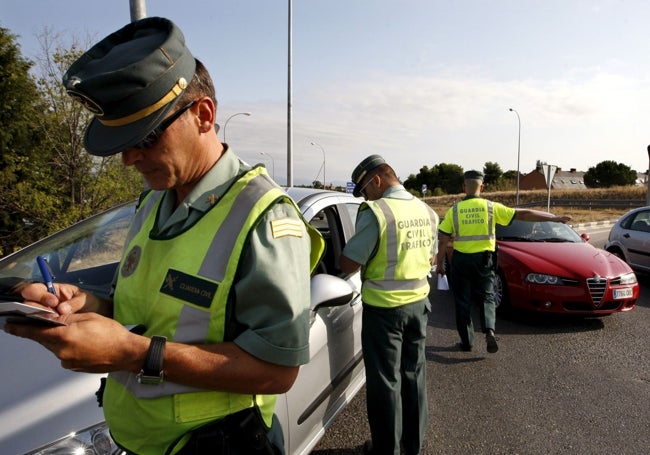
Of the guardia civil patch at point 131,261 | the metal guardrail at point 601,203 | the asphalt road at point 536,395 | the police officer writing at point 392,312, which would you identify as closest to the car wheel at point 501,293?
the asphalt road at point 536,395

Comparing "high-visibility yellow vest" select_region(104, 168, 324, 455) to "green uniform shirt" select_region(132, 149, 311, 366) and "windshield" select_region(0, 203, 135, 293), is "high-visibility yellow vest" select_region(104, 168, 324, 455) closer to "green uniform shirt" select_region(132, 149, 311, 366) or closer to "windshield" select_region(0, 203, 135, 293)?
"green uniform shirt" select_region(132, 149, 311, 366)

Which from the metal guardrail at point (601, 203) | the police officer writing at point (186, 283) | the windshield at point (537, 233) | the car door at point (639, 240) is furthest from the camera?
the metal guardrail at point (601, 203)

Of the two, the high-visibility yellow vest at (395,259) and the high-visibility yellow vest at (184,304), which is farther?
the high-visibility yellow vest at (395,259)

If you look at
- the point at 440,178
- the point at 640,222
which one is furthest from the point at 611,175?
the point at 640,222

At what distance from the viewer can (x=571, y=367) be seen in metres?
4.33

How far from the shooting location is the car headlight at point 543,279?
5.43m

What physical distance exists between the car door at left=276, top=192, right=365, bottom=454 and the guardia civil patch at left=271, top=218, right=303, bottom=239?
3.66 feet

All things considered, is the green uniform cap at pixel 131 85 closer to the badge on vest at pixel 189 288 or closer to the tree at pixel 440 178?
the badge on vest at pixel 189 288

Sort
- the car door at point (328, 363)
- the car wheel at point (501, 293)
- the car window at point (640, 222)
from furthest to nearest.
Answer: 1. the car window at point (640, 222)
2. the car wheel at point (501, 293)
3. the car door at point (328, 363)

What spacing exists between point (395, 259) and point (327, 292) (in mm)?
928

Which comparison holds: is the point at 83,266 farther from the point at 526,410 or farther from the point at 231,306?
the point at 526,410

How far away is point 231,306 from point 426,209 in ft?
6.92

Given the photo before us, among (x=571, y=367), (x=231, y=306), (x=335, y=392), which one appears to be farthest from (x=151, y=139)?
(x=571, y=367)

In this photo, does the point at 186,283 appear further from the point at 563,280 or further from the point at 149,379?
the point at 563,280
